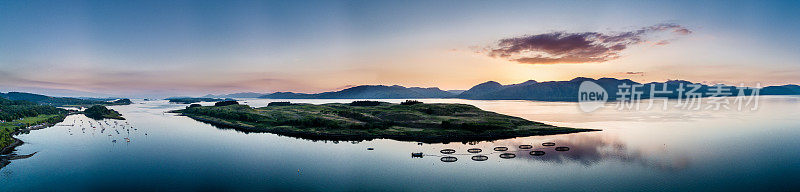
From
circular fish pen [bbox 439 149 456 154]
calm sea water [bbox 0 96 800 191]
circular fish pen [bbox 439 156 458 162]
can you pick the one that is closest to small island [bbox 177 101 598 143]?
calm sea water [bbox 0 96 800 191]

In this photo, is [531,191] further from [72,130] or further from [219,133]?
[72,130]

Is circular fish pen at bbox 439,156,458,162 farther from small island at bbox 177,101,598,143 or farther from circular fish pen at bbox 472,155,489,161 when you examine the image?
small island at bbox 177,101,598,143

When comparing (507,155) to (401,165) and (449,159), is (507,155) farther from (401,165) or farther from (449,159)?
(401,165)

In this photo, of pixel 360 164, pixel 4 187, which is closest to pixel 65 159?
pixel 4 187

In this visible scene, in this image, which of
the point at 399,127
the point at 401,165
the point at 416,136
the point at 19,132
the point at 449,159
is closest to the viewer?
the point at 401,165

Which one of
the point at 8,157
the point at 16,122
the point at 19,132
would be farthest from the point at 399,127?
the point at 16,122

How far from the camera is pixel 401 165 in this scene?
65.6 m

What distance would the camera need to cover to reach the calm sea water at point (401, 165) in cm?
5250

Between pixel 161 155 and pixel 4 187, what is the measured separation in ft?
85.8

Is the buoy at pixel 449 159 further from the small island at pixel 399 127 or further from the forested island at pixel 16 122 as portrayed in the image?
the forested island at pixel 16 122

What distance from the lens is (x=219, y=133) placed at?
11712 centimetres

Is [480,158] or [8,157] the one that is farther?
[8,157]

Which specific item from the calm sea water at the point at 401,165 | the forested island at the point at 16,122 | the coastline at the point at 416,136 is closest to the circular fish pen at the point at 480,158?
the calm sea water at the point at 401,165

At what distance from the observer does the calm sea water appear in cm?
5250
